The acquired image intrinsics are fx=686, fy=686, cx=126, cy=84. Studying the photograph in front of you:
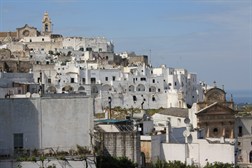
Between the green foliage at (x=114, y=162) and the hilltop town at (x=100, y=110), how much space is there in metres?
0.47

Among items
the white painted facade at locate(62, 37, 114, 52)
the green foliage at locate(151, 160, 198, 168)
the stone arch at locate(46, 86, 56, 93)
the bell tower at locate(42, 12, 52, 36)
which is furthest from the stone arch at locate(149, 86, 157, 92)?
the green foliage at locate(151, 160, 198, 168)

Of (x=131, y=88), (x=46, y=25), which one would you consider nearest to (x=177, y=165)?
(x=131, y=88)

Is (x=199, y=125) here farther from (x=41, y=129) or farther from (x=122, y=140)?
(x=41, y=129)

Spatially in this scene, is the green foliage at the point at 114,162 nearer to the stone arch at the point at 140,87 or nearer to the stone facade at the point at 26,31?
the stone arch at the point at 140,87

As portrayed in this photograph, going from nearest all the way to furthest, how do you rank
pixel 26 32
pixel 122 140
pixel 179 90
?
1. pixel 122 140
2. pixel 179 90
3. pixel 26 32

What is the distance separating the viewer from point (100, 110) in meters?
67.6

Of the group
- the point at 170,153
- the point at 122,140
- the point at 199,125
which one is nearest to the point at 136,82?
the point at 199,125

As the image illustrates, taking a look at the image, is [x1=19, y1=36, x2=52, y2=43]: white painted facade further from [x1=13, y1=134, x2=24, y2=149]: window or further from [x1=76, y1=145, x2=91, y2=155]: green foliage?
[x1=13, y1=134, x2=24, y2=149]: window

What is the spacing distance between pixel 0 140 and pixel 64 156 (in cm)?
273

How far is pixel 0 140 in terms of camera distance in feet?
93.1

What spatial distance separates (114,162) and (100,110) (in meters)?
36.0

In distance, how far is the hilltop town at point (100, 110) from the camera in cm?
2905

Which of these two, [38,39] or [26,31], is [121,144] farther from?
[26,31]

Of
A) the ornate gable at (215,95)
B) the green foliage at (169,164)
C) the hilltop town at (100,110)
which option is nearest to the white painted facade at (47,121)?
the hilltop town at (100,110)
